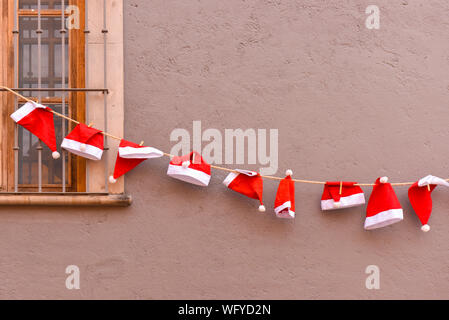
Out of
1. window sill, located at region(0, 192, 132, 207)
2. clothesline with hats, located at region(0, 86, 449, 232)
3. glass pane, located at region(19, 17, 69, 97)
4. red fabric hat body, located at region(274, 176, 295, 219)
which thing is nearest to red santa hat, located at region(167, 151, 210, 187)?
clothesline with hats, located at region(0, 86, 449, 232)

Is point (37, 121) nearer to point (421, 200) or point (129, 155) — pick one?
point (129, 155)

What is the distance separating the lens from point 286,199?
3471 millimetres

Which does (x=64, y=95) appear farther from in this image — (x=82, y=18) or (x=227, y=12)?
(x=227, y=12)

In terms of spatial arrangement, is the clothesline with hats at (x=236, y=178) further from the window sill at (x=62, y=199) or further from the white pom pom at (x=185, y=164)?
the window sill at (x=62, y=199)

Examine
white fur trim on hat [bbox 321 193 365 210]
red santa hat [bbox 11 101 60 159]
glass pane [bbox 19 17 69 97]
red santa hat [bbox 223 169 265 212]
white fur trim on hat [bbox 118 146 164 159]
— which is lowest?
white fur trim on hat [bbox 321 193 365 210]

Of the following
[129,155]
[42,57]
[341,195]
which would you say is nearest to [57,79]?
[42,57]

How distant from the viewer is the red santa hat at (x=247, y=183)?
3.49 meters

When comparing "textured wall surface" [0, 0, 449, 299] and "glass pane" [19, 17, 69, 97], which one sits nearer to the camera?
"textured wall surface" [0, 0, 449, 299]

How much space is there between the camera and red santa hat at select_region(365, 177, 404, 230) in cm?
346

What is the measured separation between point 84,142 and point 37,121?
365 millimetres

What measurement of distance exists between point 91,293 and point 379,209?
2003mm

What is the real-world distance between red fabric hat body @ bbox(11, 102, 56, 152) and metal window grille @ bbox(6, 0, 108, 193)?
104 millimetres

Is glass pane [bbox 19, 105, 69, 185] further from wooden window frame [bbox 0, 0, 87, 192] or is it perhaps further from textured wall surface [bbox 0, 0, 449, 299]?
textured wall surface [bbox 0, 0, 449, 299]
